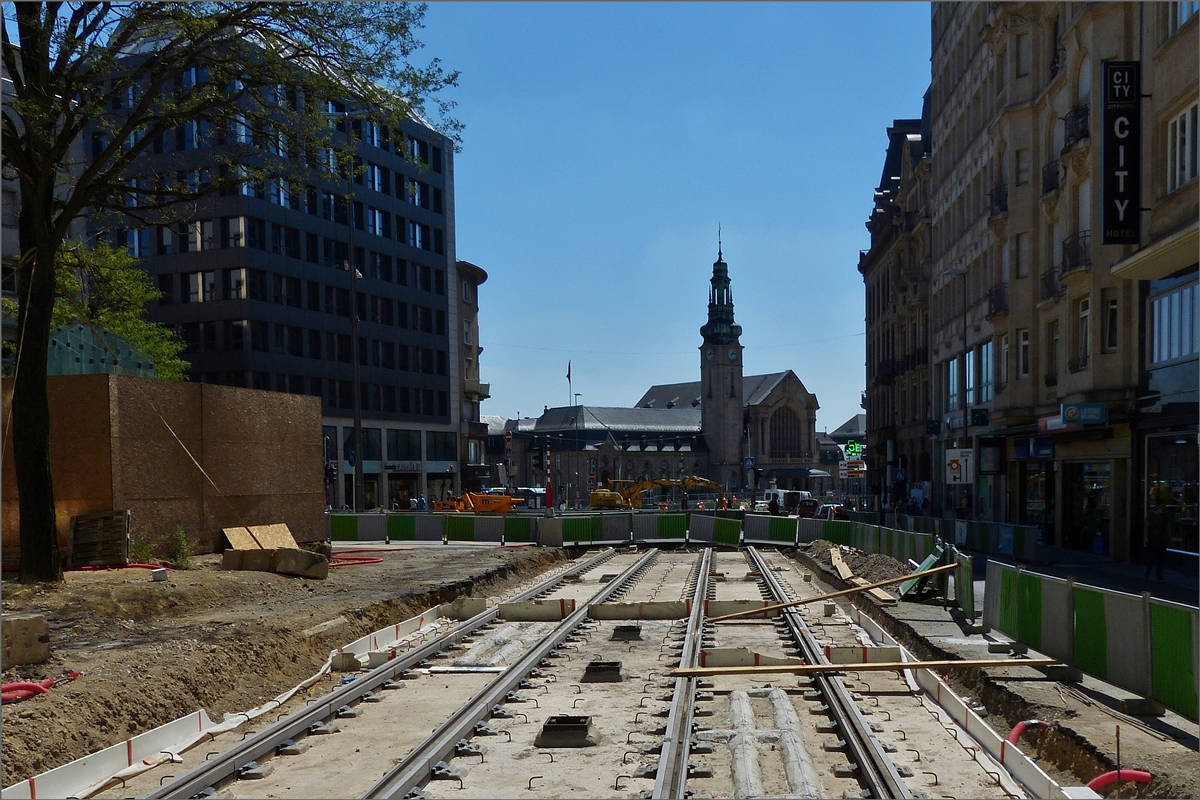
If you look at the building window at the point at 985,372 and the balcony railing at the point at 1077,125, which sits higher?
the balcony railing at the point at 1077,125

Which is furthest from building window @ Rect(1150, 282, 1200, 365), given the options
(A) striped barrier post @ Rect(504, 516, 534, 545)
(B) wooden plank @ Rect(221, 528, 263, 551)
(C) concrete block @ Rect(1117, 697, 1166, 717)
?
(A) striped barrier post @ Rect(504, 516, 534, 545)

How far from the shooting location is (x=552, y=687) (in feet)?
40.7

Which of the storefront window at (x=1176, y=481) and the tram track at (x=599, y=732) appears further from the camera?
the storefront window at (x=1176, y=481)

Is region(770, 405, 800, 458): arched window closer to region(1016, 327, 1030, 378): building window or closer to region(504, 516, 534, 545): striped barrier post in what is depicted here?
region(504, 516, 534, 545): striped barrier post

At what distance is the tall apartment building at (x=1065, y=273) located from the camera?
76.2 ft

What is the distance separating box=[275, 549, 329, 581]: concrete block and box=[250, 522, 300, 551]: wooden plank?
1.73 metres

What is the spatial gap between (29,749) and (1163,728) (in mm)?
9808

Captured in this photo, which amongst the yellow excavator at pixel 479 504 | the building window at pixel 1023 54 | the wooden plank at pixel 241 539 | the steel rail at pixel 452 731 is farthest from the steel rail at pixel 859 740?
the yellow excavator at pixel 479 504

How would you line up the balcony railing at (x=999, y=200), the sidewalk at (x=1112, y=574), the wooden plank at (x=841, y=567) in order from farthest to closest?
the balcony railing at (x=999, y=200)
the wooden plank at (x=841, y=567)
the sidewalk at (x=1112, y=574)

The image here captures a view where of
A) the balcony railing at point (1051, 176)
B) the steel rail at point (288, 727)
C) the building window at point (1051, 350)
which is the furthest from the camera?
the building window at point (1051, 350)

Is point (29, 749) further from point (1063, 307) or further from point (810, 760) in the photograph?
point (1063, 307)

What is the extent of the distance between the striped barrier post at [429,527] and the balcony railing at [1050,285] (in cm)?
2318

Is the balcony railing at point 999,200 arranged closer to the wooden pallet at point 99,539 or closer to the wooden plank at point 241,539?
the wooden plank at point 241,539

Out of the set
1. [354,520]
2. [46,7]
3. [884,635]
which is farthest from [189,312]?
[884,635]
